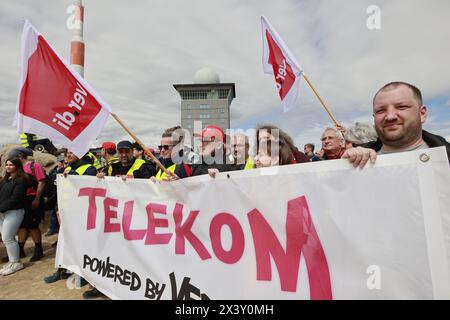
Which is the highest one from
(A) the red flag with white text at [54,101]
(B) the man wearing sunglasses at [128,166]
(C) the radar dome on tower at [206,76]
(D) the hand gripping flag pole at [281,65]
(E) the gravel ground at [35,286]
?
(C) the radar dome on tower at [206,76]

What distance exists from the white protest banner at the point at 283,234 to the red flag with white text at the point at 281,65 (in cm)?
248

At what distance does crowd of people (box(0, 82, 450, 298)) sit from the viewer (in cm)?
163

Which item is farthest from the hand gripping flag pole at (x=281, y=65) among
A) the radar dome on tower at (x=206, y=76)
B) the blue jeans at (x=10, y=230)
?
the radar dome on tower at (x=206, y=76)

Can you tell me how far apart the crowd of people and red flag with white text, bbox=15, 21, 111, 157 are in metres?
0.61

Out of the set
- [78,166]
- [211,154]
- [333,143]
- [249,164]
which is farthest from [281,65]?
[78,166]

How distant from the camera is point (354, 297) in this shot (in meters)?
1.54

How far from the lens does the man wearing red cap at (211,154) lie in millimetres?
2865

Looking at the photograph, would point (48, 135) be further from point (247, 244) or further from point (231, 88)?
point (231, 88)

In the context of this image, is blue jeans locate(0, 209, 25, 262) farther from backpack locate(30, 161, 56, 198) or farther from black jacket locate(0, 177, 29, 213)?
backpack locate(30, 161, 56, 198)

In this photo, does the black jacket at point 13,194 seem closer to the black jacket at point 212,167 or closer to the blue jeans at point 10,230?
the blue jeans at point 10,230

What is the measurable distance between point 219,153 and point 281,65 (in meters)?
2.09

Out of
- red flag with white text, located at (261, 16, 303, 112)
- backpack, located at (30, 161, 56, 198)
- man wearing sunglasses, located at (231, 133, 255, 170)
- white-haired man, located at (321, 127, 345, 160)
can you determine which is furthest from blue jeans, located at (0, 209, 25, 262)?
white-haired man, located at (321, 127, 345, 160)

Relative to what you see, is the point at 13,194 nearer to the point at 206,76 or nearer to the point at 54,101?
the point at 54,101
